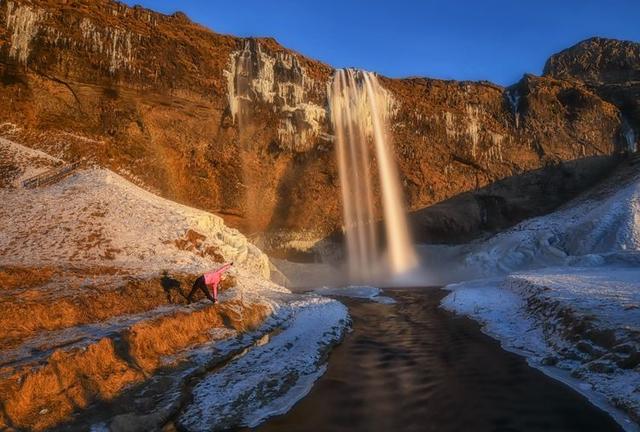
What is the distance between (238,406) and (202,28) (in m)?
31.3

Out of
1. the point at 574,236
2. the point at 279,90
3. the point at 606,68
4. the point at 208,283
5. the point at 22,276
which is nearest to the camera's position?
the point at 22,276

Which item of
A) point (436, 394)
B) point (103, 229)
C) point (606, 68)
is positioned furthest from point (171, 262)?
point (606, 68)

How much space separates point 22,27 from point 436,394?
30.2 meters

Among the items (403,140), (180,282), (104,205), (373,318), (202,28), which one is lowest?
(373,318)

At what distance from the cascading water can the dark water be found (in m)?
26.0

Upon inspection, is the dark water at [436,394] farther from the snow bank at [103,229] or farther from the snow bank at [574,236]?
A: the snow bank at [574,236]

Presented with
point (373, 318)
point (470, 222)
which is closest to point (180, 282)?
point (373, 318)

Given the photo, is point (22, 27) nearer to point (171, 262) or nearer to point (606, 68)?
point (171, 262)

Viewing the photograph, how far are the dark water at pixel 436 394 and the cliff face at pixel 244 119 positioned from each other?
2393cm

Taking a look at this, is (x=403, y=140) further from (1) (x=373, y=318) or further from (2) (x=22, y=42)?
(2) (x=22, y=42)

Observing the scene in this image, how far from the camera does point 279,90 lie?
1307 inches

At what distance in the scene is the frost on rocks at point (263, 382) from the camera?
6523 mm

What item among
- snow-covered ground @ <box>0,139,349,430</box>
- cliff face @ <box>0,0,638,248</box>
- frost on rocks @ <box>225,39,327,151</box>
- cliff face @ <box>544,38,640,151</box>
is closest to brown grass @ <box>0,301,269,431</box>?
snow-covered ground @ <box>0,139,349,430</box>

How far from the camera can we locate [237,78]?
3225 cm
